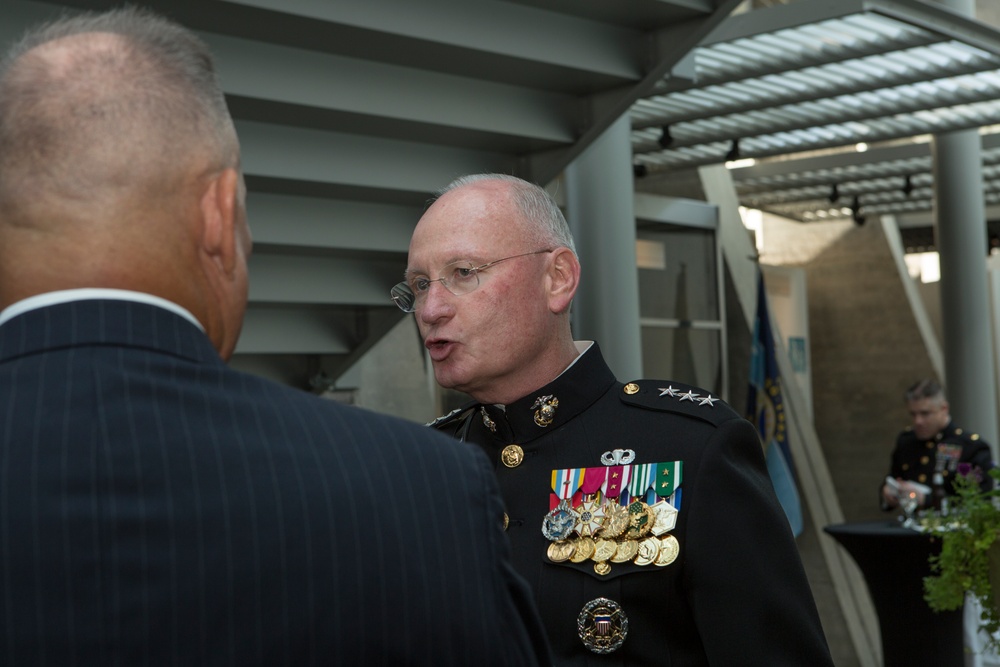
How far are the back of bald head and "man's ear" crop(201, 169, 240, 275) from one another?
0.02 meters

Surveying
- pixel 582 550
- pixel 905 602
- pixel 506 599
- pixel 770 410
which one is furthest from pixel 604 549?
pixel 770 410

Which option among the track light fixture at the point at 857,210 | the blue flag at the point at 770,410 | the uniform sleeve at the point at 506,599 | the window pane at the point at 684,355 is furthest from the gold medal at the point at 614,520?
the track light fixture at the point at 857,210

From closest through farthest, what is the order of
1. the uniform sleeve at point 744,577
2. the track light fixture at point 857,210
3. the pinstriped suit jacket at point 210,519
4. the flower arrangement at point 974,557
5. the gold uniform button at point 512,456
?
the pinstriped suit jacket at point 210,519, the uniform sleeve at point 744,577, the gold uniform button at point 512,456, the flower arrangement at point 974,557, the track light fixture at point 857,210

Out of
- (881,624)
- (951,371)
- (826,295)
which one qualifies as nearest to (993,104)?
(951,371)

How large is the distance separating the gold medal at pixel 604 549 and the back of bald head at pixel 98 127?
1.05 meters

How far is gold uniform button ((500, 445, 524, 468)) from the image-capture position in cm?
196

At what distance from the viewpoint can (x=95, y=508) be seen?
81cm

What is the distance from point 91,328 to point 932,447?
7.24 metres

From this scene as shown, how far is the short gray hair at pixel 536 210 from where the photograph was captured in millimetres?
2068

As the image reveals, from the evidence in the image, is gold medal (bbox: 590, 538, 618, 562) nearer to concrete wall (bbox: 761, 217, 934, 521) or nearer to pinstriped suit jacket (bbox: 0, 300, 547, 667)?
pinstriped suit jacket (bbox: 0, 300, 547, 667)

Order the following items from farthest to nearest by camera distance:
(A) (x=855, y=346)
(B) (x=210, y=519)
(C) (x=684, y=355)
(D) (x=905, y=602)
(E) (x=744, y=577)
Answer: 1. (A) (x=855, y=346)
2. (C) (x=684, y=355)
3. (D) (x=905, y=602)
4. (E) (x=744, y=577)
5. (B) (x=210, y=519)

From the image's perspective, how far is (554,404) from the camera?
6.48ft

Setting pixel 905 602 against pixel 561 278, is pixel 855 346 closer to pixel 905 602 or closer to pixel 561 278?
pixel 905 602

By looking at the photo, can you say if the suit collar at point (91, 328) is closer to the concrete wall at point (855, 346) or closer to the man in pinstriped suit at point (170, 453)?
the man in pinstriped suit at point (170, 453)
